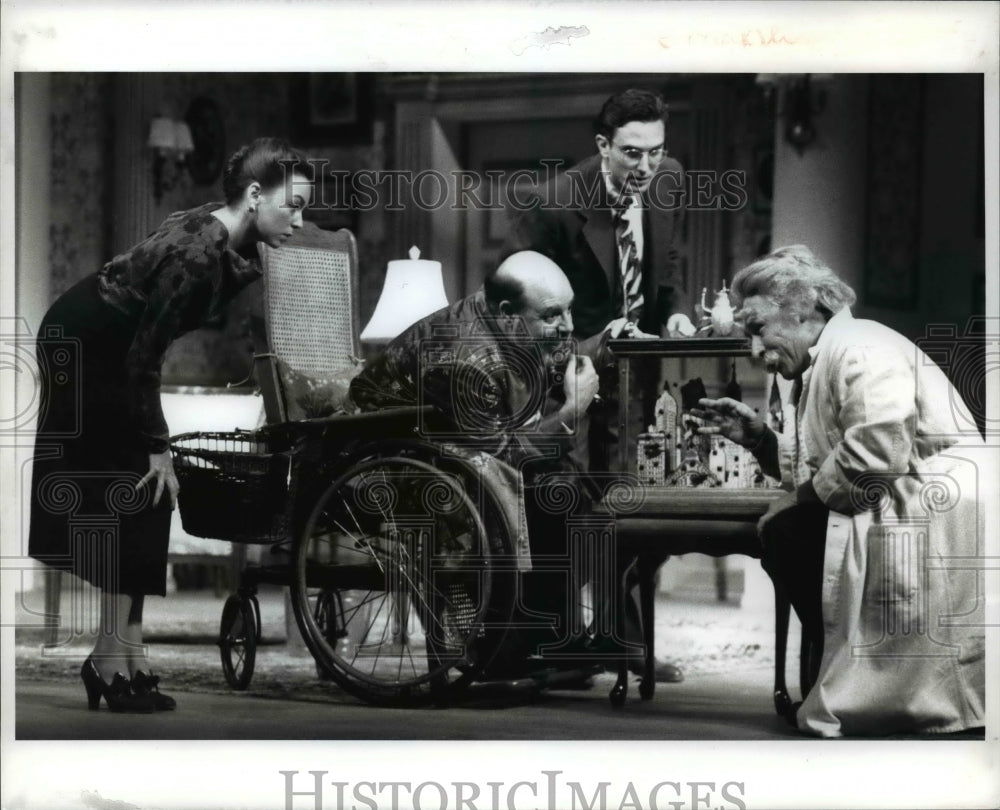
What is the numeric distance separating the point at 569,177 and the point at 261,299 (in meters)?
1.06

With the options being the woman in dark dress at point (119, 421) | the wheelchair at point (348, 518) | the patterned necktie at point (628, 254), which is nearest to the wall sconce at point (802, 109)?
the patterned necktie at point (628, 254)

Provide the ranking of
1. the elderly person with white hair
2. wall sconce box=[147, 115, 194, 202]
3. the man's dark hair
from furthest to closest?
wall sconce box=[147, 115, 194, 202], the man's dark hair, the elderly person with white hair

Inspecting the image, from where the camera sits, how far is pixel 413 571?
570 cm

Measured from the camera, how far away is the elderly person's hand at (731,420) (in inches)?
224

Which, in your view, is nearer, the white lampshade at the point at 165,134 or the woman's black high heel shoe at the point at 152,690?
the woman's black high heel shoe at the point at 152,690

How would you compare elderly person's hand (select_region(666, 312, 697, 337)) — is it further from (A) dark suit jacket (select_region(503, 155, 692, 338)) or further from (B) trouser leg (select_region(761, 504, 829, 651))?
(B) trouser leg (select_region(761, 504, 829, 651))

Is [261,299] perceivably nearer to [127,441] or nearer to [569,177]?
[127,441]

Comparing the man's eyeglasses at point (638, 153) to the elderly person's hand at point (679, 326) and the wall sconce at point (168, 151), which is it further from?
the wall sconce at point (168, 151)

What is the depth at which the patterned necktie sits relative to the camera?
5.79 meters

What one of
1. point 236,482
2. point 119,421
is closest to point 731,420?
point 236,482

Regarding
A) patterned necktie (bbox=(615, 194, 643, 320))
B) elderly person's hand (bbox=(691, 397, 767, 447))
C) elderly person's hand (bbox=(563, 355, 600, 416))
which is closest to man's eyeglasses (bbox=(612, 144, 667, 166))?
patterned necktie (bbox=(615, 194, 643, 320))

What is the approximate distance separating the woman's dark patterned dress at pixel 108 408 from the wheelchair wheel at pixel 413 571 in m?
0.57

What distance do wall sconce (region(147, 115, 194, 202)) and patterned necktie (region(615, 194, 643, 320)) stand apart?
4.74 feet

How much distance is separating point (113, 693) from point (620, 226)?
2.18 meters
